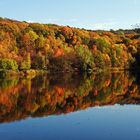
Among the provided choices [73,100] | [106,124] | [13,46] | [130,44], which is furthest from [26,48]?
[106,124]

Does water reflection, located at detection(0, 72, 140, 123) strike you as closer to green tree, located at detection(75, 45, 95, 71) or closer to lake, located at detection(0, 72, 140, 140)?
lake, located at detection(0, 72, 140, 140)

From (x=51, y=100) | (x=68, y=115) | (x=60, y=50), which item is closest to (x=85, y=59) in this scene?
(x=60, y=50)

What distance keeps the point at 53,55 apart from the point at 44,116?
6815 centimetres

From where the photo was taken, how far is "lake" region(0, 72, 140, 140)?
86.7 feet

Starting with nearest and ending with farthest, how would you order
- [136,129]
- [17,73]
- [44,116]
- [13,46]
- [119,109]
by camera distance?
[136,129] < [44,116] < [119,109] < [17,73] < [13,46]

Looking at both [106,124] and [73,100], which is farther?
[73,100]

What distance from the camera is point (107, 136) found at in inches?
1008

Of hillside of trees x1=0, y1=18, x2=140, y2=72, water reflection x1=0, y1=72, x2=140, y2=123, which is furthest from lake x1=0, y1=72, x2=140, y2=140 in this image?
hillside of trees x1=0, y1=18, x2=140, y2=72

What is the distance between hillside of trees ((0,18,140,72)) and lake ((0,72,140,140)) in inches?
1539

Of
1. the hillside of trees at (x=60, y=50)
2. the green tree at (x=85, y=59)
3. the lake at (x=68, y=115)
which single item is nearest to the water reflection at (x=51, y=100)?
the lake at (x=68, y=115)

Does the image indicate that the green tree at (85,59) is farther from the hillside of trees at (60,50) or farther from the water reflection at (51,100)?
the water reflection at (51,100)

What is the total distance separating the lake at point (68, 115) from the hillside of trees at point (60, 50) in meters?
39.1

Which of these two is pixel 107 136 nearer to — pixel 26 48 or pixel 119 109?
pixel 119 109

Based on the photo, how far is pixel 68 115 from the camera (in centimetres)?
3422
